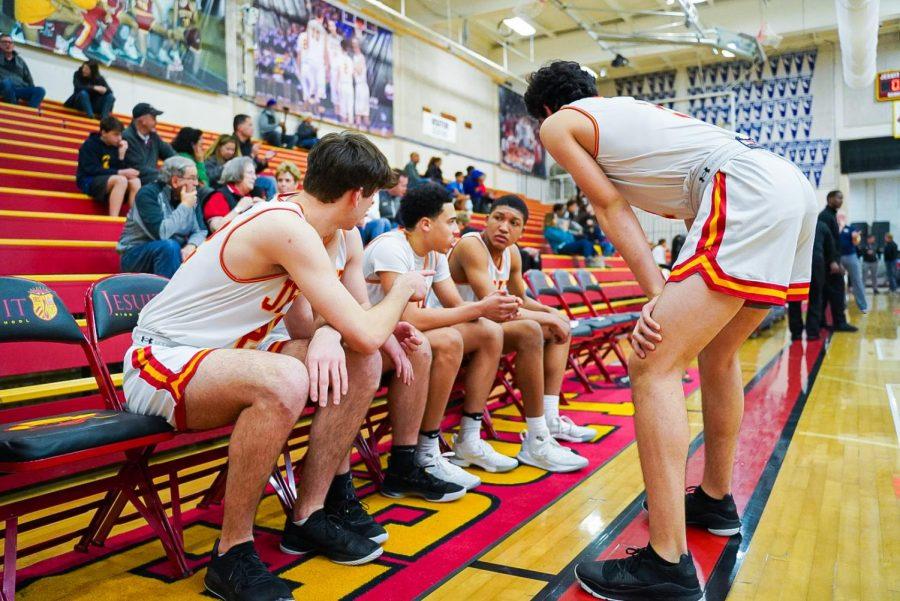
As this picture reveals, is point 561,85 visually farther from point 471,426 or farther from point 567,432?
point 567,432

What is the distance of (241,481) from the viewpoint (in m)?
1.72

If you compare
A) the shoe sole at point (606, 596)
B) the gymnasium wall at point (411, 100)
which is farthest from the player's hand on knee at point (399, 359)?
the gymnasium wall at point (411, 100)

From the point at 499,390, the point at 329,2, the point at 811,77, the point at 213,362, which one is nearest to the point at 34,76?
the point at 329,2

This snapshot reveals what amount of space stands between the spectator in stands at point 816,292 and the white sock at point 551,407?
5.17 meters

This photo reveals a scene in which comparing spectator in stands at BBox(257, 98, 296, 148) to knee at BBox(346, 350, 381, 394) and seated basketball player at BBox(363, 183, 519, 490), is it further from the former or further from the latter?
knee at BBox(346, 350, 381, 394)

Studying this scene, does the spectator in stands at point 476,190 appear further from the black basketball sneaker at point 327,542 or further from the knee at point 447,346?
the black basketball sneaker at point 327,542

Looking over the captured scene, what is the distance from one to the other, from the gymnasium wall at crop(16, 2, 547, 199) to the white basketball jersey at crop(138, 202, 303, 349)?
8.02m

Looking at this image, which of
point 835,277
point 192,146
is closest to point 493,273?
point 192,146

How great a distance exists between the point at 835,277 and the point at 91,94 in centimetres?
884

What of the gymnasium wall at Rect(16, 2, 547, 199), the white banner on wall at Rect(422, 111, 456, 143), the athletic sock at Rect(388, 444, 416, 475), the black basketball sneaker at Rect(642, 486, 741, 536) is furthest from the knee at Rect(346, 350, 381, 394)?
the white banner on wall at Rect(422, 111, 456, 143)

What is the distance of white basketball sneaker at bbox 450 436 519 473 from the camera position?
9.34ft

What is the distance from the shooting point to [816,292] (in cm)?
752

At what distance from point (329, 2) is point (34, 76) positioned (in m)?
5.59

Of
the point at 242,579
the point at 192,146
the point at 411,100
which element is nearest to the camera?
the point at 242,579
